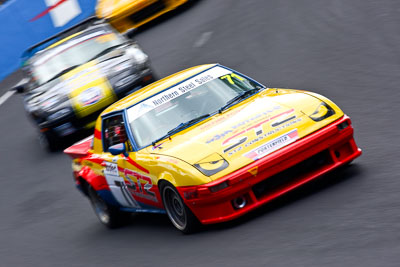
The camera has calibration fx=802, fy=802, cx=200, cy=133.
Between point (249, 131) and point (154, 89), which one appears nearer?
point (249, 131)

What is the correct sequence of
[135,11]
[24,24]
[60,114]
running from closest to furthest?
[60,114] < [135,11] < [24,24]

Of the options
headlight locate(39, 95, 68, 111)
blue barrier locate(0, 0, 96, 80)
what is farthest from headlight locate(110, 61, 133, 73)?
blue barrier locate(0, 0, 96, 80)

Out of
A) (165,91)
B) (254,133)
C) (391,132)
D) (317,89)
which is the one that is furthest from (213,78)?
(317,89)

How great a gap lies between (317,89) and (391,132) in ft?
10.3

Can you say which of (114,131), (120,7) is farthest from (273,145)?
(120,7)

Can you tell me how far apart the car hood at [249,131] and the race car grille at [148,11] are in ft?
Result: 42.8

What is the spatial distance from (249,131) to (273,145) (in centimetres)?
32

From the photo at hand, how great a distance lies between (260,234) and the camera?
612cm

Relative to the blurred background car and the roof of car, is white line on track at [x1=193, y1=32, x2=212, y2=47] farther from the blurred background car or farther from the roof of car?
the roof of car

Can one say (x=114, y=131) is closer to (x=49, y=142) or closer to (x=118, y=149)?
(x=118, y=149)

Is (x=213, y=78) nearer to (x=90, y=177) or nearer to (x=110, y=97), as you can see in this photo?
(x=90, y=177)

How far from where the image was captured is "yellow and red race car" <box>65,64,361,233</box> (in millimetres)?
6367

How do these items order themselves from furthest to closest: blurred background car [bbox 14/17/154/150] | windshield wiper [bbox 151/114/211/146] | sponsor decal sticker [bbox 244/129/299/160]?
blurred background car [bbox 14/17/154/150] < windshield wiper [bbox 151/114/211/146] < sponsor decal sticker [bbox 244/129/299/160]

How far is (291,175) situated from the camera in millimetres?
6523
